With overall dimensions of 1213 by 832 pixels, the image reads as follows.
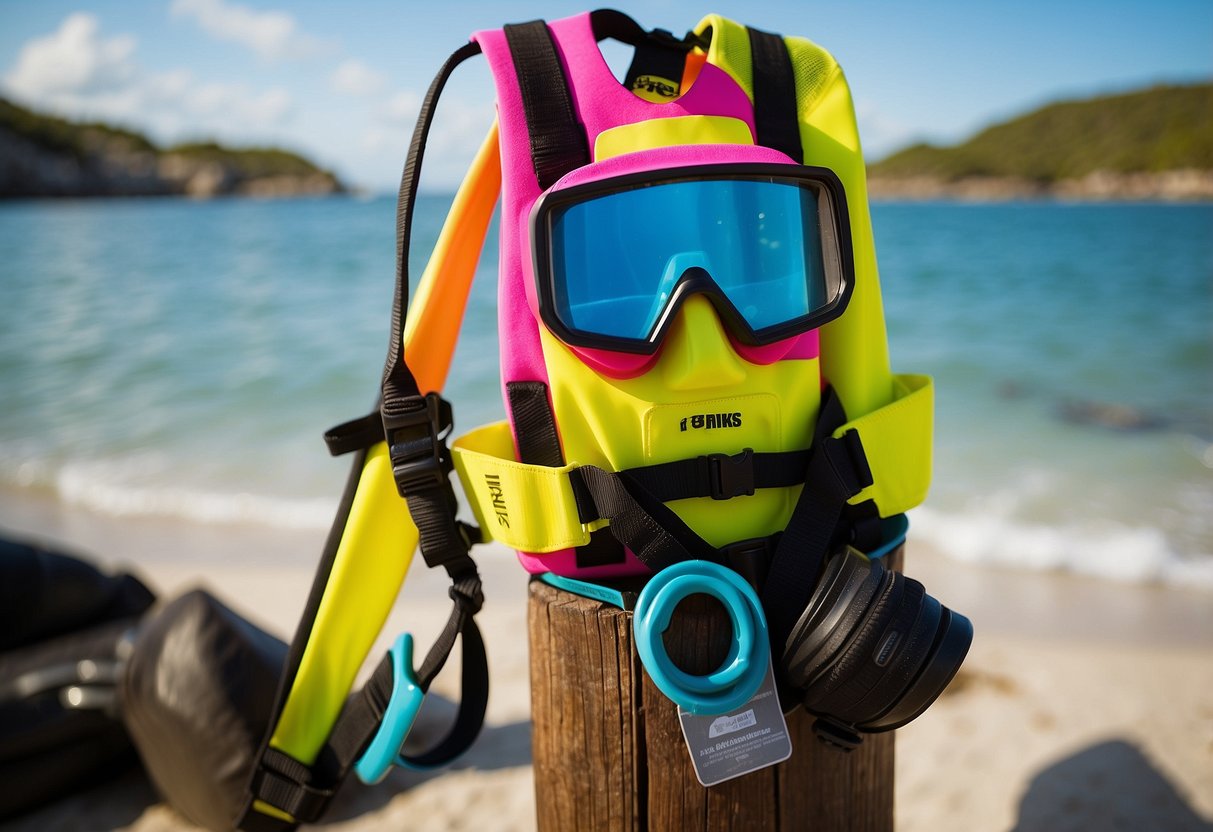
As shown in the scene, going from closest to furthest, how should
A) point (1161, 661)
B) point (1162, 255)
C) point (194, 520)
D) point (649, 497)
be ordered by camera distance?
1. point (649, 497)
2. point (1161, 661)
3. point (194, 520)
4. point (1162, 255)

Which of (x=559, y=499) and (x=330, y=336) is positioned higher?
(x=559, y=499)

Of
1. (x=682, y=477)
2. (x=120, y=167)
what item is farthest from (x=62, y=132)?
(x=682, y=477)

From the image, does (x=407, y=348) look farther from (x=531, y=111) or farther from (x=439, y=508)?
(x=531, y=111)

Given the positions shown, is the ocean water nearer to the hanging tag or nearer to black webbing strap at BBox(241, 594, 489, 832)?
black webbing strap at BBox(241, 594, 489, 832)

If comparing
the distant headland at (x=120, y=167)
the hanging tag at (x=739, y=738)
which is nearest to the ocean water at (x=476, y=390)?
the hanging tag at (x=739, y=738)

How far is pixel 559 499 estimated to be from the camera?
1317mm

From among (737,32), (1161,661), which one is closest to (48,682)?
(737,32)

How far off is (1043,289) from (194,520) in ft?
43.8

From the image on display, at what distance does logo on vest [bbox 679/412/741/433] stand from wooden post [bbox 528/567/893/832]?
27 cm

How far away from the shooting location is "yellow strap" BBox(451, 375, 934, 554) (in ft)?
4.36

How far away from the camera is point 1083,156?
6506 centimetres

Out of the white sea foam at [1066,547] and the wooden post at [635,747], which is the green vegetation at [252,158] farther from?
the wooden post at [635,747]

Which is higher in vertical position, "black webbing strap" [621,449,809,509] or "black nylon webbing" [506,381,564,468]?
"black nylon webbing" [506,381,564,468]

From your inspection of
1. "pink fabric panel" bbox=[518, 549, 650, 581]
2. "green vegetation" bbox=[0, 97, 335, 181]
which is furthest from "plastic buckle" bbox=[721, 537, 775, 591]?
"green vegetation" bbox=[0, 97, 335, 181]
